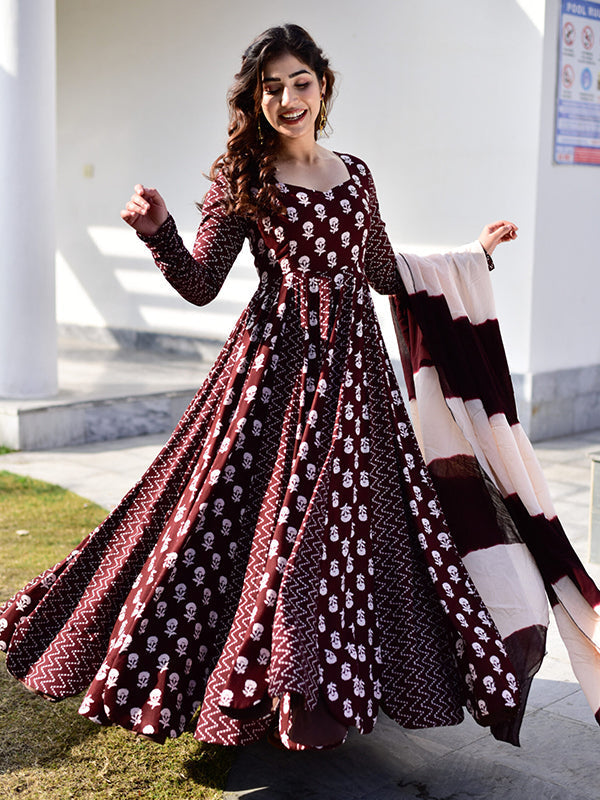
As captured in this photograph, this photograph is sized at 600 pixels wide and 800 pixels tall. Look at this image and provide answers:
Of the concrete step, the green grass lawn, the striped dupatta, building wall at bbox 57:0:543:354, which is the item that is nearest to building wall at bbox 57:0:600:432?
building wall at bbox 57:0:543:354

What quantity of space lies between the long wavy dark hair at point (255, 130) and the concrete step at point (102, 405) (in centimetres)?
341

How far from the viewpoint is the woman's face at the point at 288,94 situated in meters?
2.41

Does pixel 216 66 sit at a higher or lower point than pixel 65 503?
higher

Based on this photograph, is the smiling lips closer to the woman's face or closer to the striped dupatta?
the woman's face

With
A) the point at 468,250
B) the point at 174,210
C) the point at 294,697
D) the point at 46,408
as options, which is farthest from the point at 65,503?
the point at 174,210

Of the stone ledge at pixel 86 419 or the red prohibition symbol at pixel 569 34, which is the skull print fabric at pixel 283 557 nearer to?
the stone ledge at pixel 86 419

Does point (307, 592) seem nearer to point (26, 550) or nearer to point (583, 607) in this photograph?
point (583, 607)

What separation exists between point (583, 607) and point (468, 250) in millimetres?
941

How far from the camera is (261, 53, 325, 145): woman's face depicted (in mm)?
2408

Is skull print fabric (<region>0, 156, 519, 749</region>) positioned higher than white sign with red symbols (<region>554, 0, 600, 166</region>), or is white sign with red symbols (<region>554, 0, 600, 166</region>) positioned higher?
white sign with red symbols (<region>554, 0, 600, 166</region>)

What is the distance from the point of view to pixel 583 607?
2482mm

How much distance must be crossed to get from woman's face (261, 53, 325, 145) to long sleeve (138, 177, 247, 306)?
0.19 metres

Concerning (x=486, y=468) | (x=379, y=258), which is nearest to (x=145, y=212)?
(x=379, y=258)

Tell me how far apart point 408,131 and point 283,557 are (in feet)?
14.9
